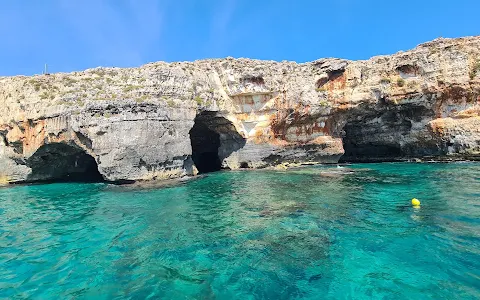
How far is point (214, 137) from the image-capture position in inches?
1534

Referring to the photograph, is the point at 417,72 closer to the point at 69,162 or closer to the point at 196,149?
the point at 196,149

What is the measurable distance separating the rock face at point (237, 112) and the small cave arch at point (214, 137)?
158mm

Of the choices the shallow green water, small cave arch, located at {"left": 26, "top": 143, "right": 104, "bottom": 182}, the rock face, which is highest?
the rock face

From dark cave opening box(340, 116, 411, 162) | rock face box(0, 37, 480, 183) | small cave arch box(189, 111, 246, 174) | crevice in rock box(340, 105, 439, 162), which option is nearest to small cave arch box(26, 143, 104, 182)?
rock face box(0, 37, 480, 183)

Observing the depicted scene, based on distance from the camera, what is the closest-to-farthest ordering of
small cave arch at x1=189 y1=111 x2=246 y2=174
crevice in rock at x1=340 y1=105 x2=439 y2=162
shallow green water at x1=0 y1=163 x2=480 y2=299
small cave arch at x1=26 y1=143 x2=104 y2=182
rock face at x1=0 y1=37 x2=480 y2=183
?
shallow green water at x1=0 y1=163 x2=480 y2=299
rock face at x1=0 y1=37 x2=480 y2=183
small cave arch at x1=26 y1=143 x2=104 y2=182
small cave arch at x1=189 y1=111 x2=246 y2=174
crevice in rock at x1=340 y1=105 x2=439 y2=162

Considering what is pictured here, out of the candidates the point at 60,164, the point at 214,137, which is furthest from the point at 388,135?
the point at 60,164

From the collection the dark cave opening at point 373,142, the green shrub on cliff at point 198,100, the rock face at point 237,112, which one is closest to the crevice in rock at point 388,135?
the dark cave opening at point 373,142

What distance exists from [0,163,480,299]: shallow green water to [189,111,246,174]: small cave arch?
1467 centimetres

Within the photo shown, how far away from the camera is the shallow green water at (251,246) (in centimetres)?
689

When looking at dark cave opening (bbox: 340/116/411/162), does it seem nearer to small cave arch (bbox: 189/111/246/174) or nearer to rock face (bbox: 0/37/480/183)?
rock face (bbox: 0/37/480/183)

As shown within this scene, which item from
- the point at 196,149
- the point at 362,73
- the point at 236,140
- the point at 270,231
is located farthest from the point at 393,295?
the point at 196,149

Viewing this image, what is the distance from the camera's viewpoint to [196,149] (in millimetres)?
40594

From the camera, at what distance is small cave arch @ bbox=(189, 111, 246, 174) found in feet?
101

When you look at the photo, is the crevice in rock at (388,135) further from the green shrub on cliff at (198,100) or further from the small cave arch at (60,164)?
the small cave arch at (60,164)
